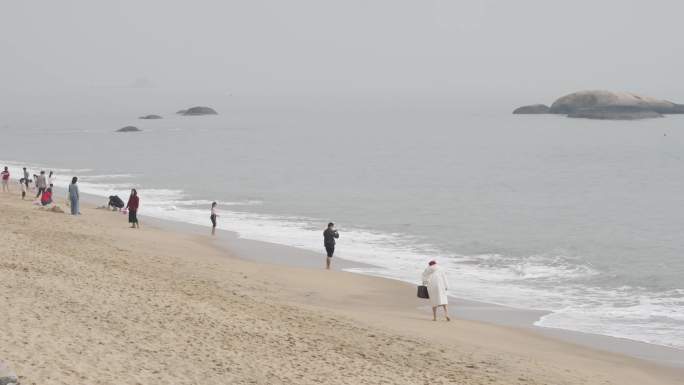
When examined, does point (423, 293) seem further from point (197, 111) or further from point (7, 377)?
point (197, 111)

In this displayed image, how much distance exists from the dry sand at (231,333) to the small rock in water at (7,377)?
17.7 inches

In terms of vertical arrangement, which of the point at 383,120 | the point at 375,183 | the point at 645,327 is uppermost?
the point at 383,120

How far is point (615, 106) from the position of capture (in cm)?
12775

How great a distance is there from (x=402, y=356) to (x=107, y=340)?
455 centimetres

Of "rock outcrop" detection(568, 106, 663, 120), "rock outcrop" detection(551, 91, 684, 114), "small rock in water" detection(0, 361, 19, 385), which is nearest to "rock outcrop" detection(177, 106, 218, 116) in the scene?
"rock outcrop" detection(551, 91, 684, 114)

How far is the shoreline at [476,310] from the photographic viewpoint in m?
16.7

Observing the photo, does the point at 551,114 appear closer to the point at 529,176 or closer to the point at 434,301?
the point at 529,176

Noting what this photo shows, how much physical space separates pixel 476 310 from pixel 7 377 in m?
12.1

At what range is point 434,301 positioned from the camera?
17.6m

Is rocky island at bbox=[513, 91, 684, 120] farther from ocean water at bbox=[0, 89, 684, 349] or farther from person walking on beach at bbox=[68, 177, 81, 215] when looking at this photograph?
person walking on beach at bbox=[68, 177, 81, 215]

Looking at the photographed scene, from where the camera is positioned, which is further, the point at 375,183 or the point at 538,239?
the point at 375,183

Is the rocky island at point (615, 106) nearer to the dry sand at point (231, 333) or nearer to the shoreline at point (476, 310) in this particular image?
the shoreline at point (476, 310)

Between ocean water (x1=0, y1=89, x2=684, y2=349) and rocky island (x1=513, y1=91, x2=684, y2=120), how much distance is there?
797 inches

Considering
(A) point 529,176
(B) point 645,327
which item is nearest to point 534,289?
(B) point 645,327
